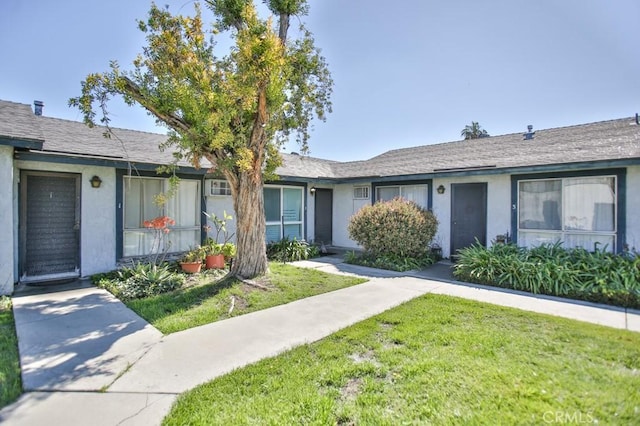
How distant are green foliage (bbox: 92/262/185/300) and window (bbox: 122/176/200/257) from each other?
1099mm

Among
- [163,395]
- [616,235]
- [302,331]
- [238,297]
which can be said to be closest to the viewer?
[163,395]

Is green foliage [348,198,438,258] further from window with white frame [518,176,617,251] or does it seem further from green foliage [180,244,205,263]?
green foliage [180,244,205,263]

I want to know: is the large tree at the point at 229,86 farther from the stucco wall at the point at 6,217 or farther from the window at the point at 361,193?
the window at the point at 361,193

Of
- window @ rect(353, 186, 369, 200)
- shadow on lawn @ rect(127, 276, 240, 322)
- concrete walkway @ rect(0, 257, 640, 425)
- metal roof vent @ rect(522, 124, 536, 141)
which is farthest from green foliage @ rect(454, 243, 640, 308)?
shadow on lawn @ rect(127, 276, 240, 322)

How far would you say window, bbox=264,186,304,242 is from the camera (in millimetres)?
11242

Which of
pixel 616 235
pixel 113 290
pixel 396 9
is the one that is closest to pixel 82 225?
pixel 113 290

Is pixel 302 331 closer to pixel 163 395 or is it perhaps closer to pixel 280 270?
pixel 163 395

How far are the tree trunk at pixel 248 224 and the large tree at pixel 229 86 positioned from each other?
2cm

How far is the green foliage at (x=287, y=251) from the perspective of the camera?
33.7ft

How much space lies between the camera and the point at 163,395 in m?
2.94

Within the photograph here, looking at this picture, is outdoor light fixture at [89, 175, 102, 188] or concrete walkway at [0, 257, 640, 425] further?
outdoor light fixture at [89, 175, 102, 188]

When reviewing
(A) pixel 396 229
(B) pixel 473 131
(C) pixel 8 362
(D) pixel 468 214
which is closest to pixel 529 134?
(D) pixel 468 214

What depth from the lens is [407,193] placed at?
1135 centimetres

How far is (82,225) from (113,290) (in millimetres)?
2128
